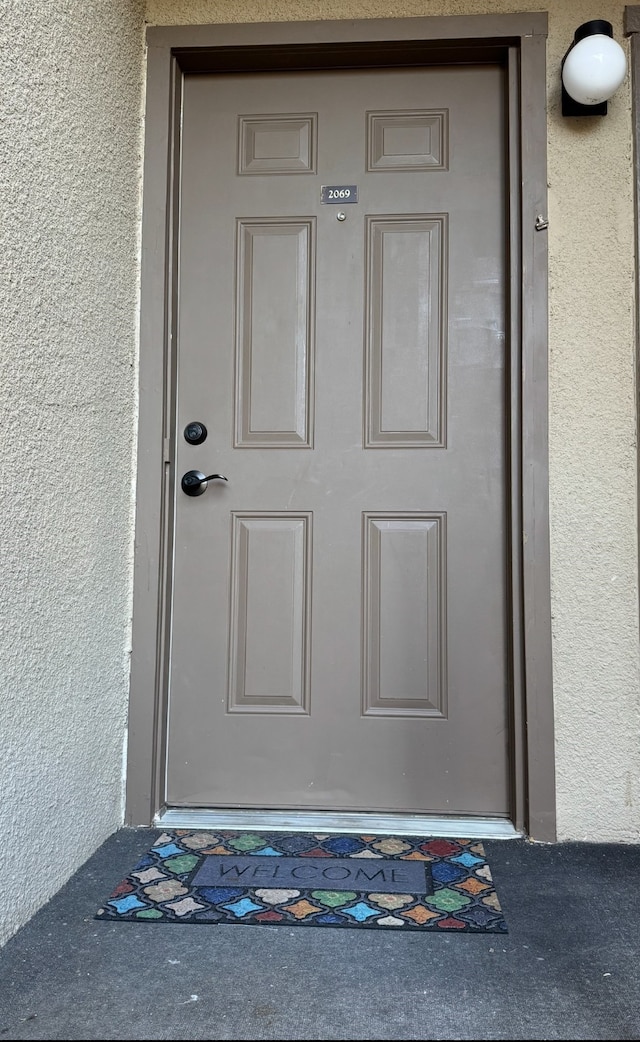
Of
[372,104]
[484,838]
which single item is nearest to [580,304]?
[372,104]

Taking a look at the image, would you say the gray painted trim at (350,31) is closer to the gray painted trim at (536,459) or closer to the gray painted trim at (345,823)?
the gray painted trim at (536,459)

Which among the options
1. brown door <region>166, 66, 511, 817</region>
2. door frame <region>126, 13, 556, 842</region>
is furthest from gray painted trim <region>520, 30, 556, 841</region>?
brown door <region>166, 66, 511, 817</region>

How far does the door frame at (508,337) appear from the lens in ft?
7.13

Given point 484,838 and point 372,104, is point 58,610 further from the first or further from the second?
point 372,104

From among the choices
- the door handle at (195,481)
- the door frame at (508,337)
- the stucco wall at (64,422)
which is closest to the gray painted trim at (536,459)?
the door frame at (508,337)

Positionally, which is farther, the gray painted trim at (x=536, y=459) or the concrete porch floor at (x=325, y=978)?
the gray painted trim at (x=536, y=459)

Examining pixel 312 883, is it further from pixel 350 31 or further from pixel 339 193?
pixel 350 31

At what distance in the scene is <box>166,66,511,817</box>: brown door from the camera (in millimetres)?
2271

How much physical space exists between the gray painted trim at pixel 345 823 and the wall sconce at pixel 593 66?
1982 mm

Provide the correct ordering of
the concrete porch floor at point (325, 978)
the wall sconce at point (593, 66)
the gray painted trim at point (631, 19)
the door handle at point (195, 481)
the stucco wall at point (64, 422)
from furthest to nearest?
the door handle at point (195, 481), the gray painted trim at point (631, 19), the wall sconce at point (593, 66), the stucco wall at point (64, 422), the concrete porch floor at point (325, 978)

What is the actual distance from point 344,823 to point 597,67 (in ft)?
6.98

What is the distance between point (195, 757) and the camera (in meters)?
2.30

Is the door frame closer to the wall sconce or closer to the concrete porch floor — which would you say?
the wall sconce

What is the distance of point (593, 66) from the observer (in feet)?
6.84
